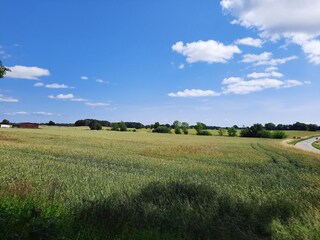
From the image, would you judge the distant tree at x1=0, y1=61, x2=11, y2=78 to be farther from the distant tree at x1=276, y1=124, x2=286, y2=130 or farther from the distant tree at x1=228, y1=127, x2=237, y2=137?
the distant tree at x1=276, y1=124, x2=286, y2=130

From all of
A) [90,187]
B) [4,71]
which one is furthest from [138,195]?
[4,71]

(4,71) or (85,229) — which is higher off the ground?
(4,71)

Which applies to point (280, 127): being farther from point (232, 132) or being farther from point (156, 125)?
point (156, 125)

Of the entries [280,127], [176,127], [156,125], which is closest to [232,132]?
[176,127]

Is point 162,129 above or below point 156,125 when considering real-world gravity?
below

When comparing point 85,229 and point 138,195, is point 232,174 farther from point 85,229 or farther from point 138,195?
point 85,229

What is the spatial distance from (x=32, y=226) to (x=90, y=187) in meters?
7.52

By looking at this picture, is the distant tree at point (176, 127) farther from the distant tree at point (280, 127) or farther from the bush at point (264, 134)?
the distant tree at point (280, 127)

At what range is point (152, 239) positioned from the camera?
305 inches

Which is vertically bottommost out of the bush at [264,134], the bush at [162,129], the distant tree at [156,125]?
the bush at [264,134]

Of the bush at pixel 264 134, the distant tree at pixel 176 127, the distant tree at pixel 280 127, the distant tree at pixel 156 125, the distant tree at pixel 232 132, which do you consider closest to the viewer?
the bush at pixel 264 134

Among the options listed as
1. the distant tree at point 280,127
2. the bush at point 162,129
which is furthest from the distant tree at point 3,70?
the distant tree at point 280,127

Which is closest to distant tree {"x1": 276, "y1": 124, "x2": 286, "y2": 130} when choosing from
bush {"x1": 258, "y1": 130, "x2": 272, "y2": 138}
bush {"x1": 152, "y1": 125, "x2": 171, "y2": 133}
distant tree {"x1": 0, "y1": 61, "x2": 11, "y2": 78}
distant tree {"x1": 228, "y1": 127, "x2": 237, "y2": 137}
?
distant tree {"x1": 228, "y1": 127, "x2": 237, "y2": 137}

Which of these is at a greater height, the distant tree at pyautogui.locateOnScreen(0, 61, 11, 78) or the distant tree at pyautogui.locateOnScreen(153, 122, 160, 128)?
the distant tree at pyautogui.locateOnScreen(153, 122, 160, 128)
